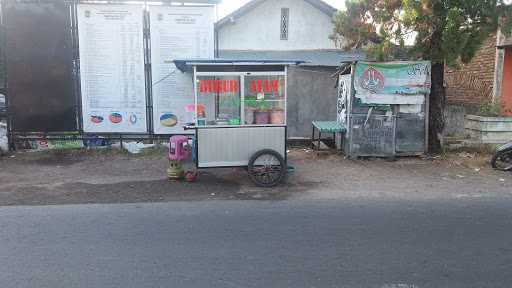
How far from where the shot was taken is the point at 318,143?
11.3 metres

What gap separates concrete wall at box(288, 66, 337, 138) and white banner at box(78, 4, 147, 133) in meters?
3.97

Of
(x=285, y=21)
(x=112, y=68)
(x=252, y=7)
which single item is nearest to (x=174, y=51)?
(x=112, y=68)

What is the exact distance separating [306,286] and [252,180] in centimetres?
407

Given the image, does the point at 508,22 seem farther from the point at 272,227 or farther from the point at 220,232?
the point at 220,232

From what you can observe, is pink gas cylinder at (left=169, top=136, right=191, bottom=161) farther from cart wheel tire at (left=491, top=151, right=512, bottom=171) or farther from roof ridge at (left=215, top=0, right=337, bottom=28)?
roof ridge at (left=215, top=0, right=337, bottom=28)

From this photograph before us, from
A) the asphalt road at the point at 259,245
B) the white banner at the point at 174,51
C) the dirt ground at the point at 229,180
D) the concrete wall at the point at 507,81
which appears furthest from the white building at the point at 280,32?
the asphalt road at the point at 259,245

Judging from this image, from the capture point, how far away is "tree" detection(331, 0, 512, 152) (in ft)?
30.2

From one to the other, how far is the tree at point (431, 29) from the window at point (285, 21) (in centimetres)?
1174

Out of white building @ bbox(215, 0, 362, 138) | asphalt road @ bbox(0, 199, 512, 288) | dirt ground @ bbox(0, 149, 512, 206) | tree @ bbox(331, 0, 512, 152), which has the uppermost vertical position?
white building @ bbox(215, 0, 362, 138)

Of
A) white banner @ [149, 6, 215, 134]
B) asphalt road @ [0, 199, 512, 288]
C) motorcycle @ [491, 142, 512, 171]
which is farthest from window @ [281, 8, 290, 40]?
asphalt road @ [0, 199, 512, 288]

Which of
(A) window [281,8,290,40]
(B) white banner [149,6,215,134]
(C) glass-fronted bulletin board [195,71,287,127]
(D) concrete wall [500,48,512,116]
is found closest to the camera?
(C) glass-fronted bulletin board [195,71,287,127]

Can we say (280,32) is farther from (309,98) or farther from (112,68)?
(112,68)

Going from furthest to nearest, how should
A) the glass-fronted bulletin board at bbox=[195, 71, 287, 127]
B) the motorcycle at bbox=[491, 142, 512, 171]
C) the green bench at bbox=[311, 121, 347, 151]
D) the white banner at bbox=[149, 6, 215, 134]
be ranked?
1. the white banner at bbox=[149, 6, 215, 134]
2. the green bench at bbox=[311, 121, 347, 151]
3. the motorcycle at bbox=[491, 142, 512, 171]
4. the glass-fronted bulletin board at bbox=[195, 71, 287, 127]

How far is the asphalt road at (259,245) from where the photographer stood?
400cm
